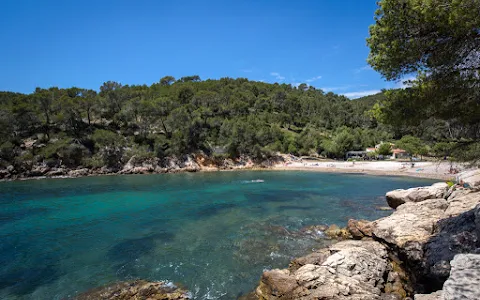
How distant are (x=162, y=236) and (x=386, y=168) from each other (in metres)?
47.7

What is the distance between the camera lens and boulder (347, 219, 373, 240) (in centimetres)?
1309

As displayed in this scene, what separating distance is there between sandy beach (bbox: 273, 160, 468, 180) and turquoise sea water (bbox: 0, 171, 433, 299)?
60.9 ft

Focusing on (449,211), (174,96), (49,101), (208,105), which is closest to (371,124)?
(208,105)

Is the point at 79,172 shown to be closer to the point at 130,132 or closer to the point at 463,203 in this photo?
the point at 130,132

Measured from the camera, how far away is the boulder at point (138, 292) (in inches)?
364

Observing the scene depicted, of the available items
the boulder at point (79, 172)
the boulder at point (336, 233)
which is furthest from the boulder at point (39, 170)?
the boulder at point (336, 233)

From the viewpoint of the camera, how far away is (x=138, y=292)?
9.43m

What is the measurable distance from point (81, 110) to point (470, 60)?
243 feet

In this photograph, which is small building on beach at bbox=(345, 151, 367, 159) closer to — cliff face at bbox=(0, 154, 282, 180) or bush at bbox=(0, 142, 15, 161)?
cliff face at bbox=(0, 154, 282, 180)

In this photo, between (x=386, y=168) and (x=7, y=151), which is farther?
(x=386, y=168)

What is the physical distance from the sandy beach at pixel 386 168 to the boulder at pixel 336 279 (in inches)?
1414

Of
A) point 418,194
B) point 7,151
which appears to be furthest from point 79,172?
point 418,194

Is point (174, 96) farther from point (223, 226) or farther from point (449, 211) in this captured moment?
point (449, 211)

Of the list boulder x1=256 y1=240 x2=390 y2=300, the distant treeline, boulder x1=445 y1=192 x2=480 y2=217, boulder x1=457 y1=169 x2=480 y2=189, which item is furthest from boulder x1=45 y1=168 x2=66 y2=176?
boulder x1=457 y1=169 x2=480 y2=189
